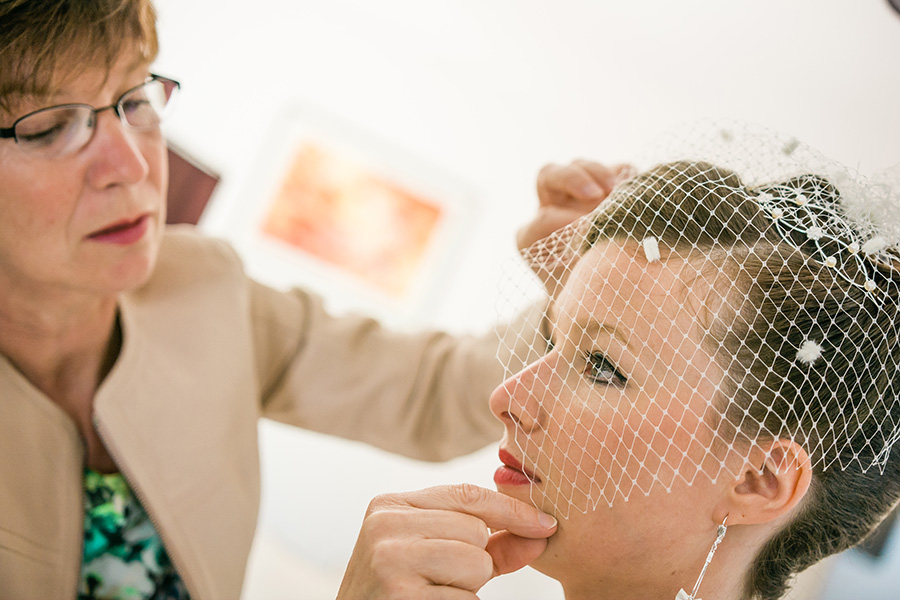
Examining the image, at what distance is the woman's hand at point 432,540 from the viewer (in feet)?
2.41

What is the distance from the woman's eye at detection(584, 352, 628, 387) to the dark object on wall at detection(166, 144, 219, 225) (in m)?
1.78

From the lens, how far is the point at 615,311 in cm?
85

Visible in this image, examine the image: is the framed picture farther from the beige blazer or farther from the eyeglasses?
the eyeglasses

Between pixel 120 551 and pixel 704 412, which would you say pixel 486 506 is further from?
pixel 120 551

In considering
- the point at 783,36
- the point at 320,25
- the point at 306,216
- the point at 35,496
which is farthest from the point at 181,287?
the point at 320,25

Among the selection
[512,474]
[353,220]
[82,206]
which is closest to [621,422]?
[512,474]

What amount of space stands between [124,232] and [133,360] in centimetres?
25

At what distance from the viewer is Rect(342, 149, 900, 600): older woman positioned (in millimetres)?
806

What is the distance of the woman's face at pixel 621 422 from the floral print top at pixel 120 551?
2.29 ft

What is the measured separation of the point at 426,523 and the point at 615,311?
36cm

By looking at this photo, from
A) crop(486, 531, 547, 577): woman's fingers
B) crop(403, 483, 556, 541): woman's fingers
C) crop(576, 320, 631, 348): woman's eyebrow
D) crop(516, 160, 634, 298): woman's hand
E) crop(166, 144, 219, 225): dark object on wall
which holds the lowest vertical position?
crop(166, 144, 219, 225): dark object on wall

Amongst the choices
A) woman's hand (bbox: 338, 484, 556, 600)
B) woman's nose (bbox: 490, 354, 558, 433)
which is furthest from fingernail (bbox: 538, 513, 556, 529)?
woman's nose (bbox: 490, 354, 558, 433)

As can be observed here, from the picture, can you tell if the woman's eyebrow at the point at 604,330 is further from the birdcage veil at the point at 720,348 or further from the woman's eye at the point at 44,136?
the woman's eye at the point at 44,136

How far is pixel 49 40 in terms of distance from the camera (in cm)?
92
